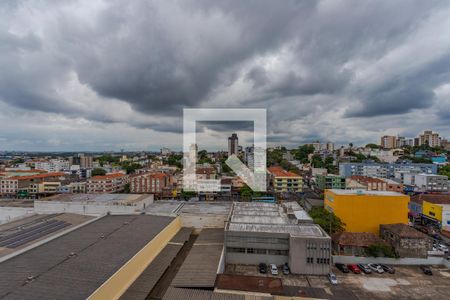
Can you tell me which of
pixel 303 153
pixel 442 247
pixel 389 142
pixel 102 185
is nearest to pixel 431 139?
pixel 389 142

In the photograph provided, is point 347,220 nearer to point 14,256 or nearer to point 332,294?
point 332,294

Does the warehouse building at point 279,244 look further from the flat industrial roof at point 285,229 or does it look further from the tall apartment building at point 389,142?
the tall apartment building at point 389,142

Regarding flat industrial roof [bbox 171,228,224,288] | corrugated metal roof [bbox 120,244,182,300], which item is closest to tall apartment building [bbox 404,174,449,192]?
flat industrial roof [bbox 171,228,224,288]

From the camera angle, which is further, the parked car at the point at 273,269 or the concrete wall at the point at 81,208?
the concrete wall at the point at 81,208

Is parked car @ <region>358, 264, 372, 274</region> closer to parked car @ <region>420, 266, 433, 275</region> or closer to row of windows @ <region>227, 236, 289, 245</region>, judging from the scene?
parked car @ <region>420, 266, 433, 275</region>

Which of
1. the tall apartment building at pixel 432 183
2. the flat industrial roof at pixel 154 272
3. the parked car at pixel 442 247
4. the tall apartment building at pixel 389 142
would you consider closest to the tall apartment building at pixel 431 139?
the tall apartment building at pixel 389 142
